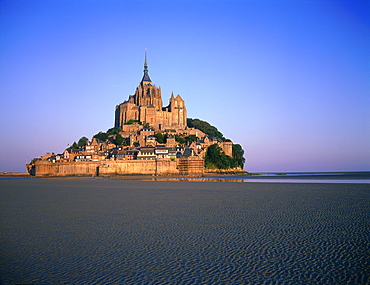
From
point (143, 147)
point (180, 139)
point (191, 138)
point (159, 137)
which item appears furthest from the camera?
point (191, 138)

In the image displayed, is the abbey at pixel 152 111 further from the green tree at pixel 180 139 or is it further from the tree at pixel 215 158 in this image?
the tree at pixel 215 158

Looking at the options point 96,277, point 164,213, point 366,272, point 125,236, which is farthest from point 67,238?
point 366,272

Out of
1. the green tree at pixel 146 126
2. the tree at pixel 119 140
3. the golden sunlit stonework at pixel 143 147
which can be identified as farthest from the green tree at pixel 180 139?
the tree at pixel 119 140

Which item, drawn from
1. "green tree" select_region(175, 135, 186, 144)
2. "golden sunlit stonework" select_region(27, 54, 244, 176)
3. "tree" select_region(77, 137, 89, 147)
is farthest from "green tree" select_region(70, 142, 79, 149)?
"green tree" select_region(175, 135, 186, 144)

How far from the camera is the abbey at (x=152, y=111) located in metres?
110

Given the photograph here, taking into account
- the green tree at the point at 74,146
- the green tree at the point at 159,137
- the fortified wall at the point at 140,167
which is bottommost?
the fortified wall at the point at 140,167

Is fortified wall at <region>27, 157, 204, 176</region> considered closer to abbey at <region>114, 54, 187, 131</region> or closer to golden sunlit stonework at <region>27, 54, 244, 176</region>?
golden sunlit stonework at <region>27, 54, 244, 176</region>

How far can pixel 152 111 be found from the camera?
365ft

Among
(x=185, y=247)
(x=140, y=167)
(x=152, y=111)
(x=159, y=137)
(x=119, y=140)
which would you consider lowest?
(x=185, y=247)

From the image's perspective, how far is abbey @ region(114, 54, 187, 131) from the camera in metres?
110

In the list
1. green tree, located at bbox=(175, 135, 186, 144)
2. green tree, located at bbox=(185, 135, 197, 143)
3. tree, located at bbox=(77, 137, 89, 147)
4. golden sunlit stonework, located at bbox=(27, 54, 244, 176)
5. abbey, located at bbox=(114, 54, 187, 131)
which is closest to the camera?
golden sunlit stonework, located at bbox=(27, 54, 244, 176)

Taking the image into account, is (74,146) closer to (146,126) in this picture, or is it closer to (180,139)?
(146,126)

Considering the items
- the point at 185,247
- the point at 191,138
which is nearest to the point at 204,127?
the point at 191,138

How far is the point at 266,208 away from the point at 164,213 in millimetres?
5118
